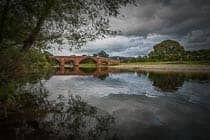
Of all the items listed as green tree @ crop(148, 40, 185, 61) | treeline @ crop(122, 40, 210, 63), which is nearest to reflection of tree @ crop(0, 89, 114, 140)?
treeline @ crop(122, 40, 210, 63)

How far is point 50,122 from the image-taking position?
40.5 ft

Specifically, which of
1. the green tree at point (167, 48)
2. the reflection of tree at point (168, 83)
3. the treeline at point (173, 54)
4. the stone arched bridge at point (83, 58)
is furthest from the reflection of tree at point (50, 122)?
the stone arched bridge at point (83, 58)

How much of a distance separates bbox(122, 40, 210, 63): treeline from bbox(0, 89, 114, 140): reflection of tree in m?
80.4

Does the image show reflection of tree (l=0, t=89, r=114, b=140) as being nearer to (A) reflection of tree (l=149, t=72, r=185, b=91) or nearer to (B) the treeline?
(A) reflection of tree (l=149, t=72, r=185, b=91)

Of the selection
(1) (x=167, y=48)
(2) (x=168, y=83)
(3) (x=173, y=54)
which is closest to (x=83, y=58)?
(1) (x=167, y=48)

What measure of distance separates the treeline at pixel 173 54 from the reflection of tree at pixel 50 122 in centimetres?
8039

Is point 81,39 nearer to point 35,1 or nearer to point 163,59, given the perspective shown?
point 35,1

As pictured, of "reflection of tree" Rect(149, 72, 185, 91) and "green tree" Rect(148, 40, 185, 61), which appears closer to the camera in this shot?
"reflection of tree" Rect(149, 72, 185, 91)

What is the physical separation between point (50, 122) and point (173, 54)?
102 m

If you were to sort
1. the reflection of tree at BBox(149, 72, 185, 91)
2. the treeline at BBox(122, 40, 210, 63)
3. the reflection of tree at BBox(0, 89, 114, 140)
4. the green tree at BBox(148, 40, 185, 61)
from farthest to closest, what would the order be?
the green tree at BBox(148, 40, 185, 61), the treeline at BBox(122, 40, 210, 63), the reflection of tree at BBox(149, 72, 185, 91), the reflection of tree at BBox(0, 89, 114, 140)

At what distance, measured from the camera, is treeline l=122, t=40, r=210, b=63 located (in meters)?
93.8

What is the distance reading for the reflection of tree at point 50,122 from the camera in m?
10.5

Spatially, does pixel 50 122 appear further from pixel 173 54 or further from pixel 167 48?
pixel 167 48

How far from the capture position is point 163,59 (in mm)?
106188
